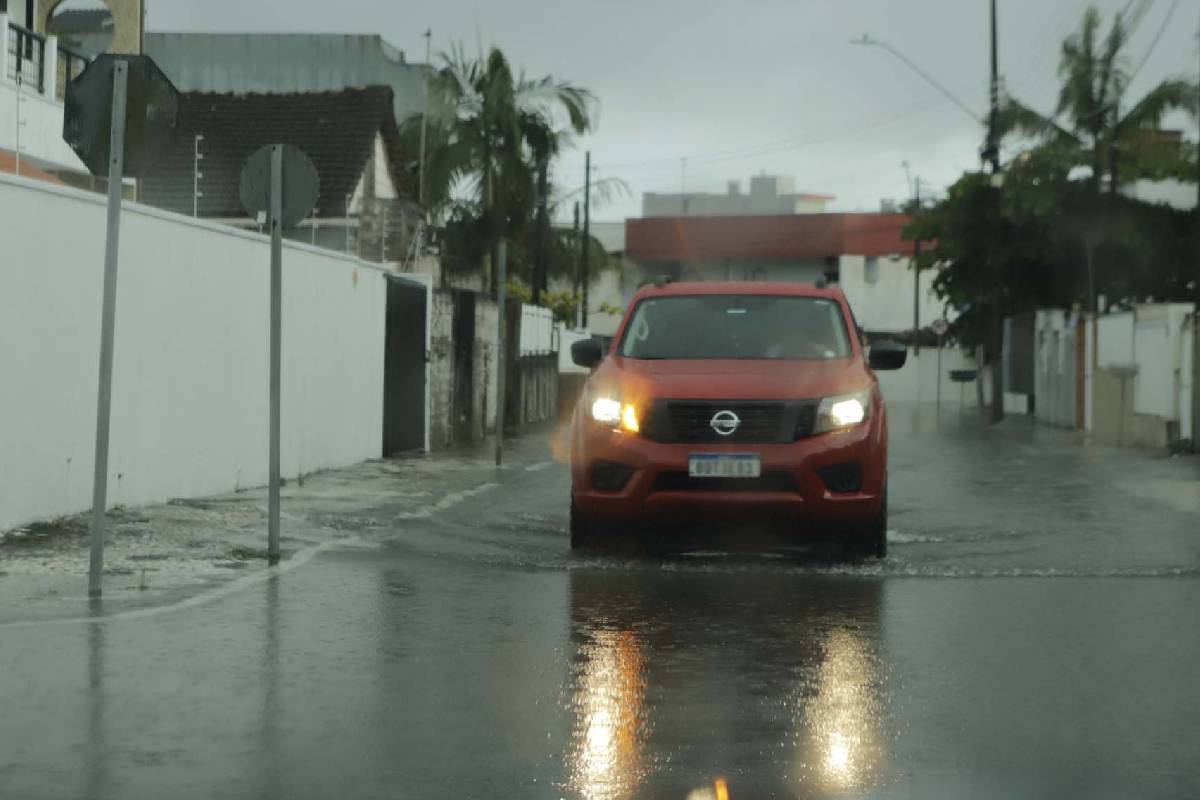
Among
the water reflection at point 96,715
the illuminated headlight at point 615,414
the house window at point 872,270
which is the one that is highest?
the house window at point 872,270

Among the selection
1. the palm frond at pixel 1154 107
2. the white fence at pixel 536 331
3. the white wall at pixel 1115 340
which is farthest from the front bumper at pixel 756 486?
the palm frond at pixel 1154 107

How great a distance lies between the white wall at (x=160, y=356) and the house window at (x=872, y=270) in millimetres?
72002

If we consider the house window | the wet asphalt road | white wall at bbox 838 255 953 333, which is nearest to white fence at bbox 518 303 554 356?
the wet asphalt road

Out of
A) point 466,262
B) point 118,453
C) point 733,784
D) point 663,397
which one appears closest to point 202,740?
point 733,784

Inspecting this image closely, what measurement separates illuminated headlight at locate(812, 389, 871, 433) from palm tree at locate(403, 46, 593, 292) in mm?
29202

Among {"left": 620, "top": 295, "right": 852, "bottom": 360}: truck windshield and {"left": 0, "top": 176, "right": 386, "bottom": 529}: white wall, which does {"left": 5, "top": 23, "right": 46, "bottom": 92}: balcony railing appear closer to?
{"left": 0, "top": 176, "right": 386, "bottom": 529}: white wall

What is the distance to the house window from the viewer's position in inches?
3676

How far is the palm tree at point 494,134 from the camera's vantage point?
41.8 meters

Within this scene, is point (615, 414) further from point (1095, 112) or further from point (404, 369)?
point (1095, 112)

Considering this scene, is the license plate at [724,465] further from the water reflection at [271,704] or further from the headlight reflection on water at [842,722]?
the headlight reflection on water at [842,722]

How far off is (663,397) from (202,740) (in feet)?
20.9

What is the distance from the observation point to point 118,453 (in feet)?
50.6

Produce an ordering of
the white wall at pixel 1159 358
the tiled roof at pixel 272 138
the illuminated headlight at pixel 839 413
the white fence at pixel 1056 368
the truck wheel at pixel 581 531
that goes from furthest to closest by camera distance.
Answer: the tiled roof at pixel 272 138 < the white fence at pixel 1056 368 < the white wall at pixel 1159 358 < the truck wheel at pixel 581 531 < the illuminated headlight at pixel 839 413

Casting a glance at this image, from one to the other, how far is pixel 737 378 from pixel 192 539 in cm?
358
